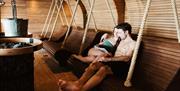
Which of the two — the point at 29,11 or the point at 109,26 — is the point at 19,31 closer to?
the point at 109,26

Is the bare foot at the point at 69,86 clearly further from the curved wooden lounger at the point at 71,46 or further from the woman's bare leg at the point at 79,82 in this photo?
the curved wooden lounger at the point at 71,46

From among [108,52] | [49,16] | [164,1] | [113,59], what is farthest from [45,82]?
[49,16]

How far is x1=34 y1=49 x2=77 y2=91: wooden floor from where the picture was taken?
12.5 feet

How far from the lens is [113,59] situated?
2.96m

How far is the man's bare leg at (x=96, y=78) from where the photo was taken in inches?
98.4

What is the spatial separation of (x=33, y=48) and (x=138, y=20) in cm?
198

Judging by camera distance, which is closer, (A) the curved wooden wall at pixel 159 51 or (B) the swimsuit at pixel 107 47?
(A) the curved wooden wall at pixel 159 51

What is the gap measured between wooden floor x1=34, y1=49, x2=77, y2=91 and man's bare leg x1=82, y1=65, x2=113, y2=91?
1285 millimetres

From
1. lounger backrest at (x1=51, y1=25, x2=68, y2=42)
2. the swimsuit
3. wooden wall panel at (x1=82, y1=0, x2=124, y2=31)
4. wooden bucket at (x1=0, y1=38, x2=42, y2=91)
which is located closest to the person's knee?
the swimsuit

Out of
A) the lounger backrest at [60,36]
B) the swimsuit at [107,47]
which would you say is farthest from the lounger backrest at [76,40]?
the swimsuit at [107,47]

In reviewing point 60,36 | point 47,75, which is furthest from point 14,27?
point 60,36

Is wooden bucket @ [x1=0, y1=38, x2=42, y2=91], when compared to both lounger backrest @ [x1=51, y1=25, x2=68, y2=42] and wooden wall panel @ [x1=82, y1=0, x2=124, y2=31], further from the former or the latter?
lounger backrest @ [x1=51, y1=25, x2=68, y2=42]

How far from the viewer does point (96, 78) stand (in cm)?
256

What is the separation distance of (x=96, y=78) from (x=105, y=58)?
52 cm
